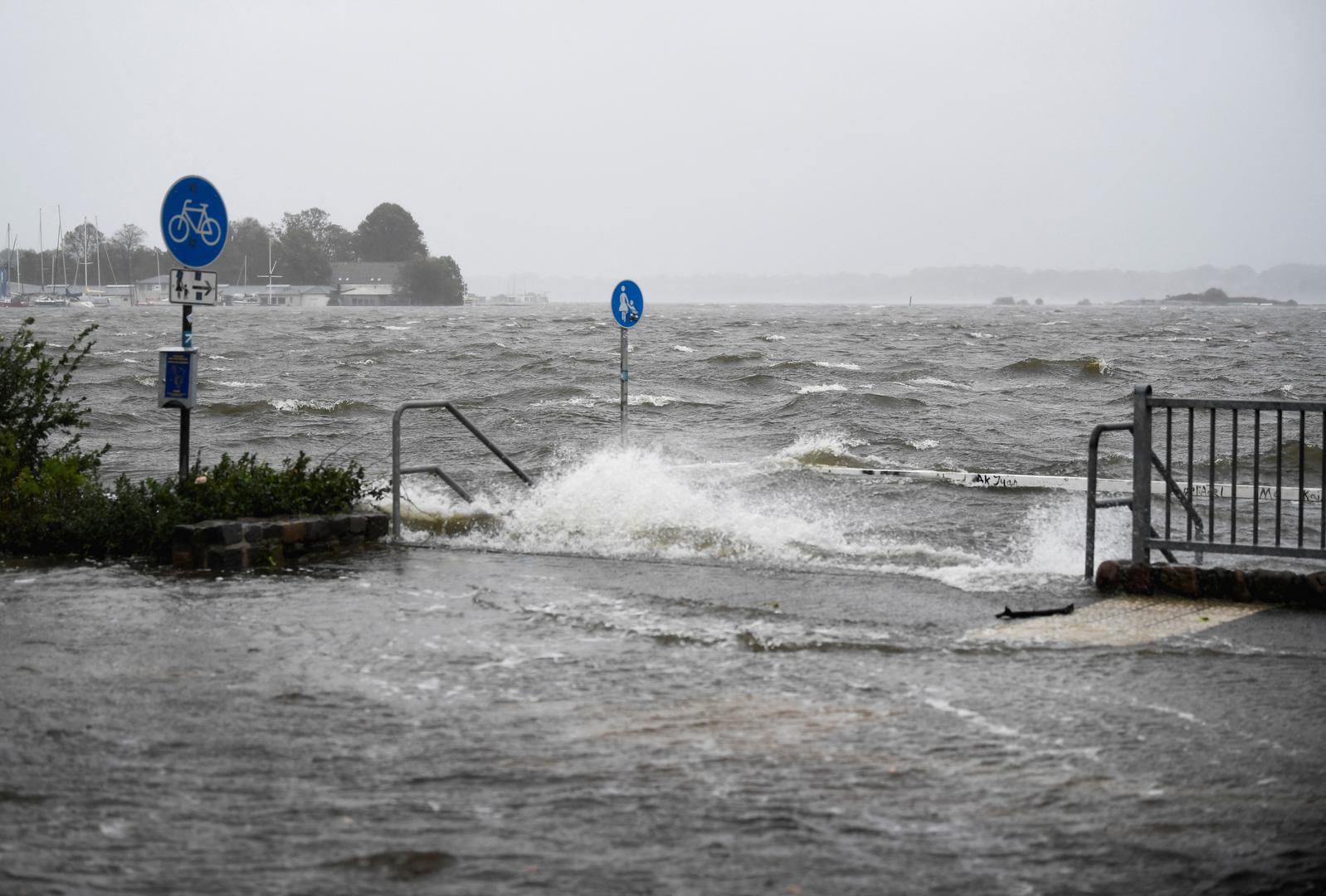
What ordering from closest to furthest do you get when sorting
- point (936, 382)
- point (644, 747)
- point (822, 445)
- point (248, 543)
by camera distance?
point (644, 747) → point (248, 543) → point (822, 445) → point (936, 382)

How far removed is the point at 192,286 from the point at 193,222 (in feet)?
1.73

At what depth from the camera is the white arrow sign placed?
10.6m

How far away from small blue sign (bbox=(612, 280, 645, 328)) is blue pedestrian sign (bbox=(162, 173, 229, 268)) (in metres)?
5.56

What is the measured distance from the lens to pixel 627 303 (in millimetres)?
15891

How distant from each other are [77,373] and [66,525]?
3537cm

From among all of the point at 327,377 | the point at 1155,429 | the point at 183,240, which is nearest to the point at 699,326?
the point at 327,377

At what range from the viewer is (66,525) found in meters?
10.3

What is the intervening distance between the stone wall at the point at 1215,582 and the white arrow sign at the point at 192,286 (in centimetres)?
709

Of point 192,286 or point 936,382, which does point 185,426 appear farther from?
point 936,382

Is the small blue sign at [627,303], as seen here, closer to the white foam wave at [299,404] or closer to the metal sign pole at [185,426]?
the metal sign pole at [185,426]

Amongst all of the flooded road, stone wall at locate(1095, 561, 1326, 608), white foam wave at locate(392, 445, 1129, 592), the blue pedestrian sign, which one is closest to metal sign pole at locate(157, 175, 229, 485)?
the blue pedestrian sign

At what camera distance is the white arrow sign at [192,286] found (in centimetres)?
1060

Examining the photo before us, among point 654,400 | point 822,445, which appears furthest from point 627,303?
point 654,400

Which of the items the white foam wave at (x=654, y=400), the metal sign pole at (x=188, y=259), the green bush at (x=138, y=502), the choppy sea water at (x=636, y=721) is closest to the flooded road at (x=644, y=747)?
the choppy sea water at (x=636, y=721)
